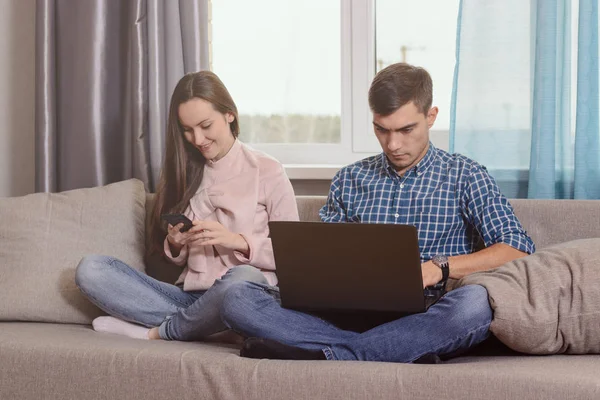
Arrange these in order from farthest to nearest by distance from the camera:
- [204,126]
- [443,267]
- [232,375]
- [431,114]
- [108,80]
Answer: [108,80] < [204,126] < [431,114] < [443,267] < [232,375]

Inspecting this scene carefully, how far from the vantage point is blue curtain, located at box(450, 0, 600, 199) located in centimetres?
245

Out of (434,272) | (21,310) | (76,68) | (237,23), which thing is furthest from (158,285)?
(237,23)

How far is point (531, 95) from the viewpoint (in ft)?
8.30

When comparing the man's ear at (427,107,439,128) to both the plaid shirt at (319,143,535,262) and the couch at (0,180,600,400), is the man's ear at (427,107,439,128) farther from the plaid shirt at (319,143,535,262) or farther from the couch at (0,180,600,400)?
the couch at (0,180,600,400)

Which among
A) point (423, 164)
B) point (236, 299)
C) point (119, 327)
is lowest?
point (119, 327)

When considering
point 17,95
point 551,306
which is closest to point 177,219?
point 551,306

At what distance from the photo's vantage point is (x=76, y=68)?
290 centimetres

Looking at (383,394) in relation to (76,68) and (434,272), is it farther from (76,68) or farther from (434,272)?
(76,68)

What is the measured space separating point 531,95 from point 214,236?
1054 millimetres

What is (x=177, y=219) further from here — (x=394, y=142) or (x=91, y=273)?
(x=394, y=142)

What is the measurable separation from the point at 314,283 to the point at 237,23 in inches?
60.0

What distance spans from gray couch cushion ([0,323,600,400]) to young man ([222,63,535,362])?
8cm

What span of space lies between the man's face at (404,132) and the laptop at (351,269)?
1.57 ft

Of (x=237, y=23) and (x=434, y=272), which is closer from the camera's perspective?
(x=434, y=272)
